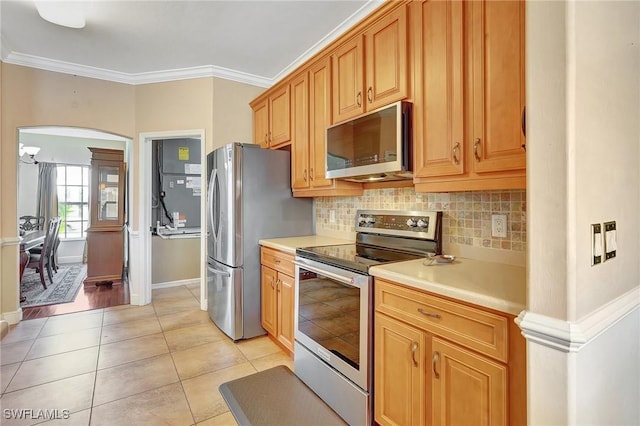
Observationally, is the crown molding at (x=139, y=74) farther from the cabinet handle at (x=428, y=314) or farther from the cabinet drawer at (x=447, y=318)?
the cabinet handle at (x=428, y=314)

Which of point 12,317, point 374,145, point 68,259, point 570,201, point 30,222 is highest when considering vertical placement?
point 374,145

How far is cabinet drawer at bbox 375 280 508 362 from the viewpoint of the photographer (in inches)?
45.4

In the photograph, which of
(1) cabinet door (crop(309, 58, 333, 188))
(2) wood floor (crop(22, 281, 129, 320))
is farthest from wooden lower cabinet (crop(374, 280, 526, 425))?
(2) wood floor (crop(22, 281, 129, 320))

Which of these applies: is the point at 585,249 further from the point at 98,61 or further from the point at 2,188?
the point at 2,188

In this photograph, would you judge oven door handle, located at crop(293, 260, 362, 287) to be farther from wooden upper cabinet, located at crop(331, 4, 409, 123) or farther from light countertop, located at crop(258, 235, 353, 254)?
wooden upper cabinet, located at crop(331, 4, 409, 123)

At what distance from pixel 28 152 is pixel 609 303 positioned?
25.1ft

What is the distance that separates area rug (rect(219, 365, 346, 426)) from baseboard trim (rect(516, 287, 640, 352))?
1.24 metres

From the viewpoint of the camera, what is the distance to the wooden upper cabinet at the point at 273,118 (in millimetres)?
3047

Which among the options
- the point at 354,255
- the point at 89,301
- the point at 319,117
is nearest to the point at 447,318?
the point at 354,255

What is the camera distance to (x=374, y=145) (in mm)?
1990

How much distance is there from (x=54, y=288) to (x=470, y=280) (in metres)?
5.49

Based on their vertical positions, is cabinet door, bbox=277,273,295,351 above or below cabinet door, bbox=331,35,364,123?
below

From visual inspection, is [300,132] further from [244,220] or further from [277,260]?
[277,260]

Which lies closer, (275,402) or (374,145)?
(275,402)
